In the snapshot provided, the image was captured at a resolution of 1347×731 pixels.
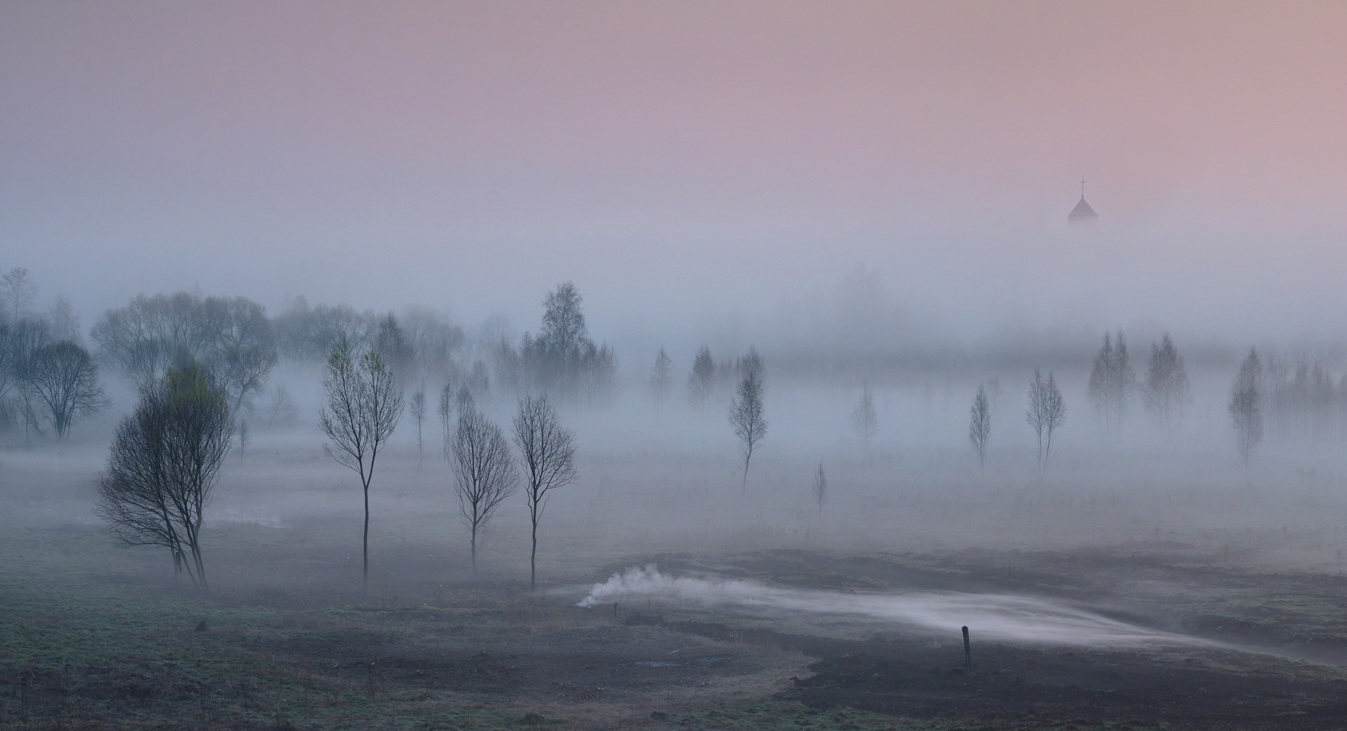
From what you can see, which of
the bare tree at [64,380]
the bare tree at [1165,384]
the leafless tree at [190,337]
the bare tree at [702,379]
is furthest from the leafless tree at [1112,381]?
the bare tree at [64,380]

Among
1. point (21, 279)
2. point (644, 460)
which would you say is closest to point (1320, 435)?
point (644, 460)

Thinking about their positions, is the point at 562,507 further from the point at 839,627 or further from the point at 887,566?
the point at 839,627

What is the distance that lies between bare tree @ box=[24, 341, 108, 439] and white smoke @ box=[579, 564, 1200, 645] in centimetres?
7503

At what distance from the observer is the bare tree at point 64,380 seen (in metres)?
92.2

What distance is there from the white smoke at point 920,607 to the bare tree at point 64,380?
75026 mm

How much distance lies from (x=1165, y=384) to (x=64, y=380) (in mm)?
126602

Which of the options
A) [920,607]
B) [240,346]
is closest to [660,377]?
[240,346]

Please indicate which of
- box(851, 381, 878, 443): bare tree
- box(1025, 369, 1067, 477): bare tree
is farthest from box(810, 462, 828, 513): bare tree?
box(851, 381, 878, 443): bare tree

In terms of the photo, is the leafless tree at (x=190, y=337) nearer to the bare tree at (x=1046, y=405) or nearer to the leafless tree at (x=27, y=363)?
the leafless tree at (x=27, y=363)

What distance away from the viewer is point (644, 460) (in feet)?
317

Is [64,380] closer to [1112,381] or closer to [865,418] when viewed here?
[865,418]

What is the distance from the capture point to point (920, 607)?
4100 cm

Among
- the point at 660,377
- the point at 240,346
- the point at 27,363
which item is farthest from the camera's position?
the point at 660,377

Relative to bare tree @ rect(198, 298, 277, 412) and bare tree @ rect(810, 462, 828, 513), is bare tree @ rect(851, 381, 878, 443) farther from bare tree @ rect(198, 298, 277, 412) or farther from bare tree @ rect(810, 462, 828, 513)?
bare tree @ rect(198, 298, 277, 412)
